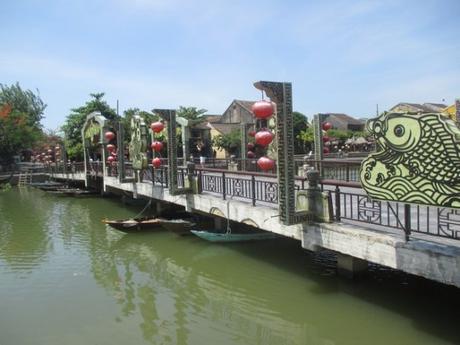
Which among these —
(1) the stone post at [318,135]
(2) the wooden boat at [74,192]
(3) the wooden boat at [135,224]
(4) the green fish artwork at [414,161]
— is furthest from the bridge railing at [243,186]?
(2) the wooden boat at [74,192]

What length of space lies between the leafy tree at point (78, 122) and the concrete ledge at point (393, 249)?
30.4 metres

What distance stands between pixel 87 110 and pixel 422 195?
33.5 metres

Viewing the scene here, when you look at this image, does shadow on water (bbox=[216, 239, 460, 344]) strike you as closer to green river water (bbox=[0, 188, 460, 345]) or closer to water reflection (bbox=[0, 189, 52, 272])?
green river water (bbox=[0, 188, 460, 345])

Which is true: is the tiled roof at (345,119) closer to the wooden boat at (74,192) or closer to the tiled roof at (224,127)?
the tiled roof at (224,127)

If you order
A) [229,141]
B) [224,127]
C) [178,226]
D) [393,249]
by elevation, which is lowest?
[178,226]

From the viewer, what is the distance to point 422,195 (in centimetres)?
602

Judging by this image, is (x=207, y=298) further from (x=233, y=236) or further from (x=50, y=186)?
(x=50, y=186)

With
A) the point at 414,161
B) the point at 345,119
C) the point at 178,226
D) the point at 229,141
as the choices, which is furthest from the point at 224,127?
the point at 414,161

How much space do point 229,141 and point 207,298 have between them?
31.6 metres

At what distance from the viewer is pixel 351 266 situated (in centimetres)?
850

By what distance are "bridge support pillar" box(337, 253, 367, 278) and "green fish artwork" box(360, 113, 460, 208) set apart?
2.32m

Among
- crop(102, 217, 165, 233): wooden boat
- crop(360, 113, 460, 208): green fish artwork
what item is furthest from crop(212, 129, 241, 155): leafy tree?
crop(360, 113, 460, 208): green fish artwork

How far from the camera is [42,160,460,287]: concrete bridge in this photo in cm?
616

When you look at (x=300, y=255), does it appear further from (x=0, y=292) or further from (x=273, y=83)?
(x=0, y=292)
